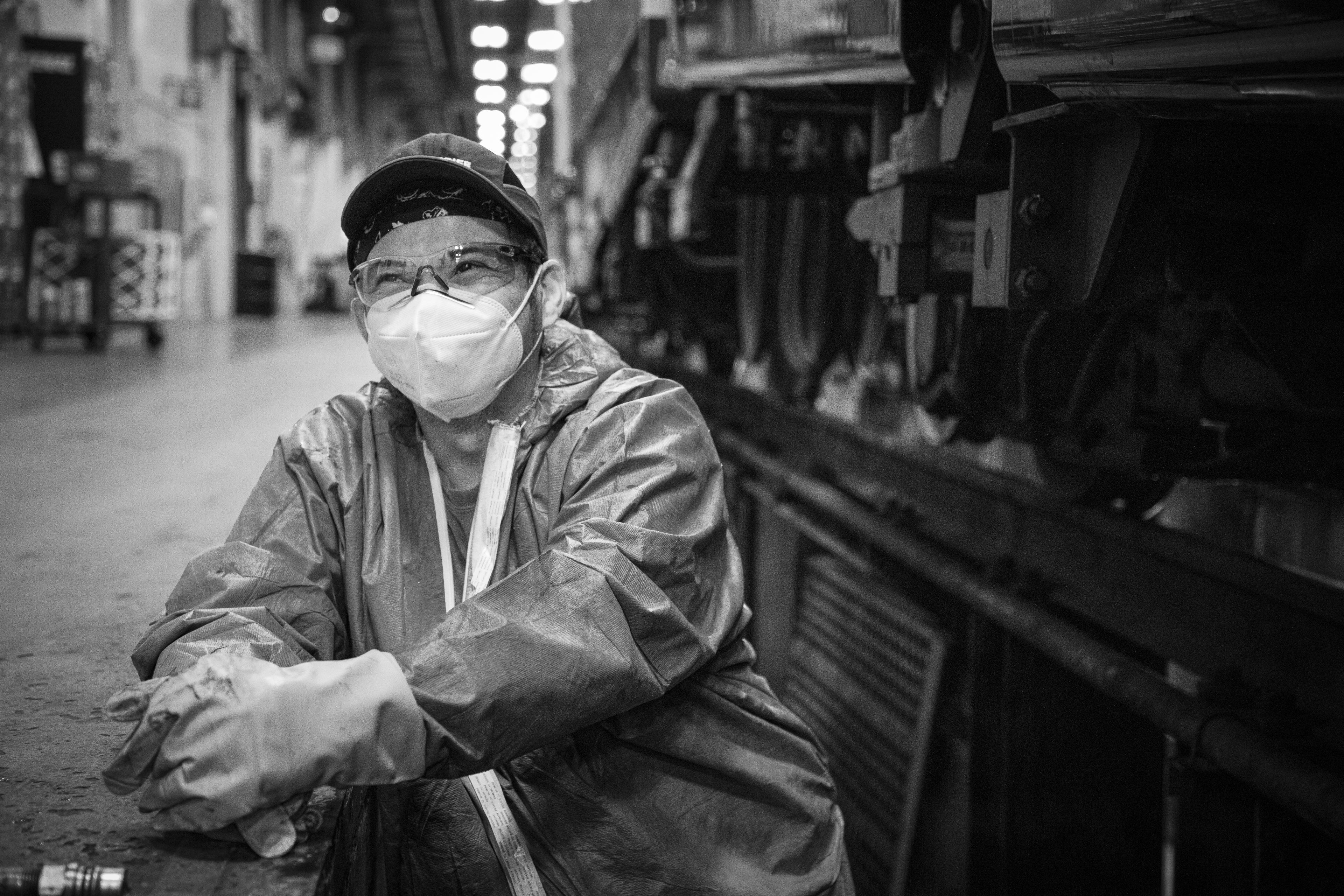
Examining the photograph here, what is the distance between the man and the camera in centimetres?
159

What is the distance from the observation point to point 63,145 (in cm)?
1130

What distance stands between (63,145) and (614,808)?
36.9 ft

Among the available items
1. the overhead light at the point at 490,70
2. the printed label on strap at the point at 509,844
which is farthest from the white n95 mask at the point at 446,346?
the overhead light at the point at 490,70

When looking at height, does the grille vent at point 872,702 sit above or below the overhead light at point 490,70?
below

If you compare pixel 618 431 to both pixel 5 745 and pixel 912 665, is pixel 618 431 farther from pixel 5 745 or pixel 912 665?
pixel 912 665

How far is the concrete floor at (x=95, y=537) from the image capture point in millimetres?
1501

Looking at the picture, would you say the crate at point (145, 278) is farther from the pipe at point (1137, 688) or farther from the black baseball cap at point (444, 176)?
the black baseball cap at point (444, 176)

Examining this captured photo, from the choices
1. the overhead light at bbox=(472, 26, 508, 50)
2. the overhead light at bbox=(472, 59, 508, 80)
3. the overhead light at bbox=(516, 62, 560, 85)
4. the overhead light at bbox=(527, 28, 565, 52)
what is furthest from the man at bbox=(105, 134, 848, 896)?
the overhead light at bbox=(472, 59, 508, 80)

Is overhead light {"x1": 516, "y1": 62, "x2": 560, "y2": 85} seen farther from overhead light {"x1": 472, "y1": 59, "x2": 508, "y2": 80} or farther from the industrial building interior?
the industrial building interior

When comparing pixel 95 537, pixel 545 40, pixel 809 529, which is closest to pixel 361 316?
pixel 95 537

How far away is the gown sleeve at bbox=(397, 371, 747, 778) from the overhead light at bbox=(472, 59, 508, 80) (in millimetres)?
38589

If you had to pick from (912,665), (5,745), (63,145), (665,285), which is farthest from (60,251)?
(5,745)

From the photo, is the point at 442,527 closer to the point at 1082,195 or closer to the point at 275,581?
the point at 275,581

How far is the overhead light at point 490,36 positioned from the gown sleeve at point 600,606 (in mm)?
33999
